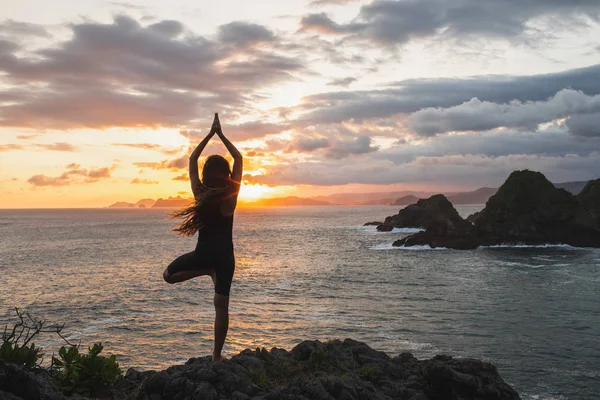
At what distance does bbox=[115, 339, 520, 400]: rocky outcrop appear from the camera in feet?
24.3

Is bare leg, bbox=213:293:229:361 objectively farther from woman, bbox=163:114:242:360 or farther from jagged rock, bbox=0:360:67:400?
jagged rock, bbox=0:360:67:400

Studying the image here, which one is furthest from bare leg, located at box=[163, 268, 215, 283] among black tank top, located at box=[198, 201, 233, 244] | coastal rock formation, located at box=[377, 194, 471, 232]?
coastal rock formation, located at box=[377, 194, 471, 232]

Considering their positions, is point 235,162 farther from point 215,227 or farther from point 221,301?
point 221,301

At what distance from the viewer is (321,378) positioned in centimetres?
811

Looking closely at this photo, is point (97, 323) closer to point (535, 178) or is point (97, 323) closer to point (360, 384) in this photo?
point (360, 384)

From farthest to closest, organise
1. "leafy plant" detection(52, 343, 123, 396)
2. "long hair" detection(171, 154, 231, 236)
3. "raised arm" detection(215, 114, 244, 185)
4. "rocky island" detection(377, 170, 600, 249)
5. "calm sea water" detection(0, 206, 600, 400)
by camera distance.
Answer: "rocky island" detection(377, 170, 600, 249) < "calm sea water" detection(0, 206, 600, 400) < "leafy plant" detection(52, 343, 123, 396) < "raised arm" detection(215, 114, 244, 185) < "long hair" detection(171, 154, 231, 236)

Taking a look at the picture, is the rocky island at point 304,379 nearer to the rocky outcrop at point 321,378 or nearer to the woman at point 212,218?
the rocky outcrop at point 321,378

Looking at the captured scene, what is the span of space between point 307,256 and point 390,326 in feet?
127

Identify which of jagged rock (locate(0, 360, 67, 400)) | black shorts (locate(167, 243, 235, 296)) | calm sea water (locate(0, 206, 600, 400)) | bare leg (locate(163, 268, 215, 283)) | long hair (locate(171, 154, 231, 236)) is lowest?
calm sea water (locate(0, 206, 600, 400))

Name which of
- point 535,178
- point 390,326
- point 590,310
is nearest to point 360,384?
point 390,326

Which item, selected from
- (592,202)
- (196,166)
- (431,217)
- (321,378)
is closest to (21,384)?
(196,166)

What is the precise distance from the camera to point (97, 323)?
28719 millimetres

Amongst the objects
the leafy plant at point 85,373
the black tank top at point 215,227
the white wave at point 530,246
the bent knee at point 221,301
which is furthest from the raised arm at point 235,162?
the white wave at point 530,246

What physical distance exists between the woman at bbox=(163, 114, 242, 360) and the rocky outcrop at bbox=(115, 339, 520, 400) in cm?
144
